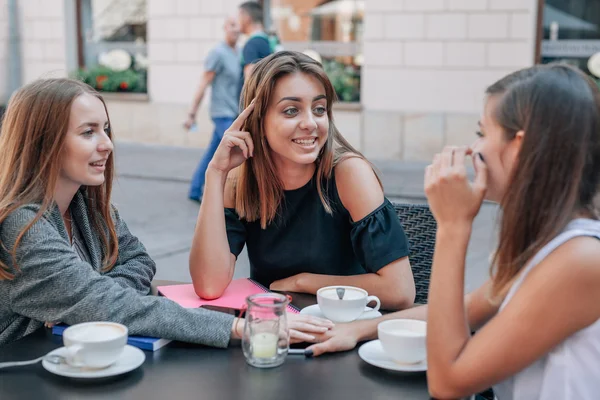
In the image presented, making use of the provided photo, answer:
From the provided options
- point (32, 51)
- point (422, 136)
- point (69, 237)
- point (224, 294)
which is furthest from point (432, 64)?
point (69, 237)

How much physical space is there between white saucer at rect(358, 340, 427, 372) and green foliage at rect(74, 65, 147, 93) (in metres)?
11.8

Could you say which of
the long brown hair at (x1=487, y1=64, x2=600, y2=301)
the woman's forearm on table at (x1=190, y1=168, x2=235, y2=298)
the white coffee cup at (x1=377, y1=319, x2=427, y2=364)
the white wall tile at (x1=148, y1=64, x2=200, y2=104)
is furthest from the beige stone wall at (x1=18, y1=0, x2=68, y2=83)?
the long brown hair at (x1=487, y1=64, x2=600, y2=301)

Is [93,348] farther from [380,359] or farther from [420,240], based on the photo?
[420,240]

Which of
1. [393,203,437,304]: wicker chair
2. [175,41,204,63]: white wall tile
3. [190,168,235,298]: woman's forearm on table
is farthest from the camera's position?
[175,41,204,63]: white wall tile

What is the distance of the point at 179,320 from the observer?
2.01 metres

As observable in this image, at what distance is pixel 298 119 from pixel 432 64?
26.9ft

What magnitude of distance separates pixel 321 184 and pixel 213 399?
4.13 feet

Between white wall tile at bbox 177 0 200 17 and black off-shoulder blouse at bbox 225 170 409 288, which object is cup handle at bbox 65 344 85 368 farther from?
white wall tile at bbox 177 0 200 17

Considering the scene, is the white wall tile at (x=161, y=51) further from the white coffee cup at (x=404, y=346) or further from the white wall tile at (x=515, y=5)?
the white coffee cup at (x=404, y=346)

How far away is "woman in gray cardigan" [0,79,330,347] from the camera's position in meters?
2.03

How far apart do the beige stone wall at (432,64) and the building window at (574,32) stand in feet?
1.40

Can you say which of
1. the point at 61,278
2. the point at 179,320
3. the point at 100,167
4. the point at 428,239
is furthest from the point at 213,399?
the point at 428,239

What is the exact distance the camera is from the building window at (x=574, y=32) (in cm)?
1045

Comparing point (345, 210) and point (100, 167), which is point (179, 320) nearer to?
point (100, 167)
